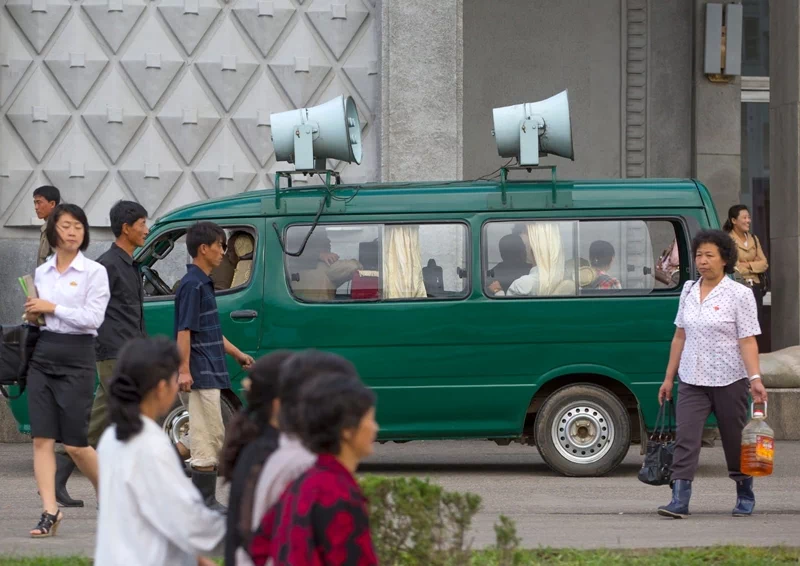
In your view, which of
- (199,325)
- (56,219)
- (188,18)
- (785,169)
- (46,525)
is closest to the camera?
(46,525)

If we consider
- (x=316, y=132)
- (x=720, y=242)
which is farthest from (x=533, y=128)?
(x=720, y=242)

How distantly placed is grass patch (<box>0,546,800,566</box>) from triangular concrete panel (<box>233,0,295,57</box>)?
10428 millimetres

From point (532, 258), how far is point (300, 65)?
6.24 meters

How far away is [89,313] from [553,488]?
13.7 feet

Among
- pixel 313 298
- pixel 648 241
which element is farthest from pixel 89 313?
pixel 648 241

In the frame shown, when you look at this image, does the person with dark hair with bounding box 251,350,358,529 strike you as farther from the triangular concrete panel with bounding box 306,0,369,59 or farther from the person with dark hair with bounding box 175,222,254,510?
the triangular concrete panel with bounding box 306,0,369,59

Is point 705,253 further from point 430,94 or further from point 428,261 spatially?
point 430,94

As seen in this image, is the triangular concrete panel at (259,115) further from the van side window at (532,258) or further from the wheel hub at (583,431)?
the wheel hub at (583,431)

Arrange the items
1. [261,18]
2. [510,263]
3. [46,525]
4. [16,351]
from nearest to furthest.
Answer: [46,525], [16,351], [510,263], [261,18]

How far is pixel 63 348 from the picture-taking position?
26.6 ft

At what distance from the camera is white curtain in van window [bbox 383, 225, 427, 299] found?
11438mm

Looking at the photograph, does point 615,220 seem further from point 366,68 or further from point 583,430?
point 366,68

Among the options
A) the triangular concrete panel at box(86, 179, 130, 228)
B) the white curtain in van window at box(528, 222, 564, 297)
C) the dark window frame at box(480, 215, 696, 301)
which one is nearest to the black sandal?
the dark window frame at box(480, 215, 696, 301)

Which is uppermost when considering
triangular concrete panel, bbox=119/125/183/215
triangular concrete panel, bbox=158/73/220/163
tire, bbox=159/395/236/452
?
triangular concrete panel, bbox=158/73/220/163
